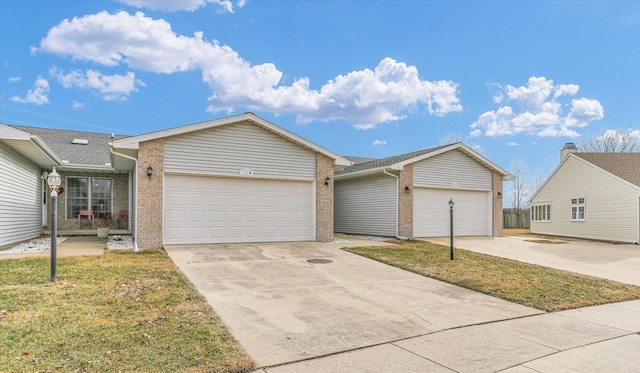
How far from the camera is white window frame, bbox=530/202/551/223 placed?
23.0 metres

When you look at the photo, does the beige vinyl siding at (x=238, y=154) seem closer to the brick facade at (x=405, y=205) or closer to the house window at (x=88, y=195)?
the brick facade at (x=405, y=205)

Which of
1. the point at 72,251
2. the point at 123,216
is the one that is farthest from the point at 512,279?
the point at 123,216

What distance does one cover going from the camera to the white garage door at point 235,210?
38.9ft

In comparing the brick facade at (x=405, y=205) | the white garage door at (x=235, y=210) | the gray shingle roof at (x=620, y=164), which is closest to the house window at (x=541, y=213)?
the gray shingle roof at (x=620, y=164)

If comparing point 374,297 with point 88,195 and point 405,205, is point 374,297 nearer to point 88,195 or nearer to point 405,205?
point 405,205

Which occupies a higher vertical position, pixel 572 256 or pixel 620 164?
pixel 620 164

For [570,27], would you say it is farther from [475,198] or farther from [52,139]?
[52,139]

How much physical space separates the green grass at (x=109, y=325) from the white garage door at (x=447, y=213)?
37.4ft

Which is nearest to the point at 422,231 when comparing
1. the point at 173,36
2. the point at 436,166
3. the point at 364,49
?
the point at 436,166

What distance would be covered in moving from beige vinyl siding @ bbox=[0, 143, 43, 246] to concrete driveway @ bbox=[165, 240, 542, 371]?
207 inches

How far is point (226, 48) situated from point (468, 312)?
13092mm

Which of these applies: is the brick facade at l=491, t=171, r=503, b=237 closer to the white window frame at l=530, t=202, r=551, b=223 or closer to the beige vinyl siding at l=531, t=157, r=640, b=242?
the beige vinyl siding at l=531, t=157, r=640, b=242

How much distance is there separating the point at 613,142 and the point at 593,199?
65.0 feet

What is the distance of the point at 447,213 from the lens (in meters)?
17.1
